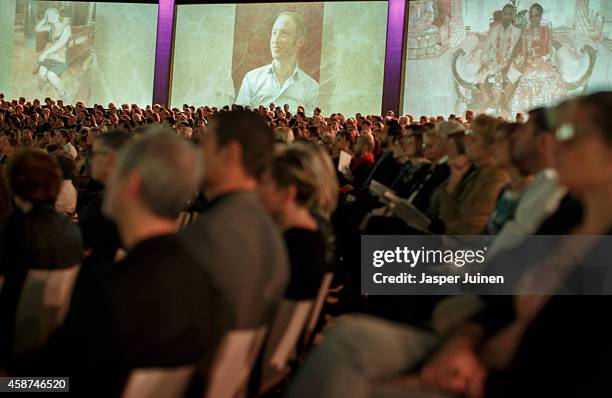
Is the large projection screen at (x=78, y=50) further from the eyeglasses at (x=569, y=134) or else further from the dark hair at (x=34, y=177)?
the eyeglasses at (x=569, y=134)

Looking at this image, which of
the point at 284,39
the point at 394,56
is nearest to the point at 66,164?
the point at 394,56

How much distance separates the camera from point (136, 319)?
6.38 ft

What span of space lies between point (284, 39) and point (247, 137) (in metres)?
17.9

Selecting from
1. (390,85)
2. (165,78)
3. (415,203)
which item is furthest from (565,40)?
(415,203)

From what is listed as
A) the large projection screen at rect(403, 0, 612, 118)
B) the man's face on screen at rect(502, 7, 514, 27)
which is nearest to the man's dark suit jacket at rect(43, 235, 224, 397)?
the large projection screen at rect(403, 0, 612, 118)

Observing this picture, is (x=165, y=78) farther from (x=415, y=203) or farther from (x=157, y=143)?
(x=157, y=143)

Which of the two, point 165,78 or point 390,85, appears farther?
point 165,78

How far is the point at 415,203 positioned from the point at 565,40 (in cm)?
1233

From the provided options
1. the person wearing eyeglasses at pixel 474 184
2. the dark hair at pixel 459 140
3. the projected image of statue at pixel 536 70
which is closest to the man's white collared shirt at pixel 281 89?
the projected image of statue at pixel 536 70

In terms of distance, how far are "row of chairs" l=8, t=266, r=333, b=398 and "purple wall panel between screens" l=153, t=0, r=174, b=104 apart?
19.1 m

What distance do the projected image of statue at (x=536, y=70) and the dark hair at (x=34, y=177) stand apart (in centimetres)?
1473

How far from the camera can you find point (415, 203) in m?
5.70

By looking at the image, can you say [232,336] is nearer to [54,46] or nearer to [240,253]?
[240,253]

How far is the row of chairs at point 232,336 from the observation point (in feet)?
7.70
